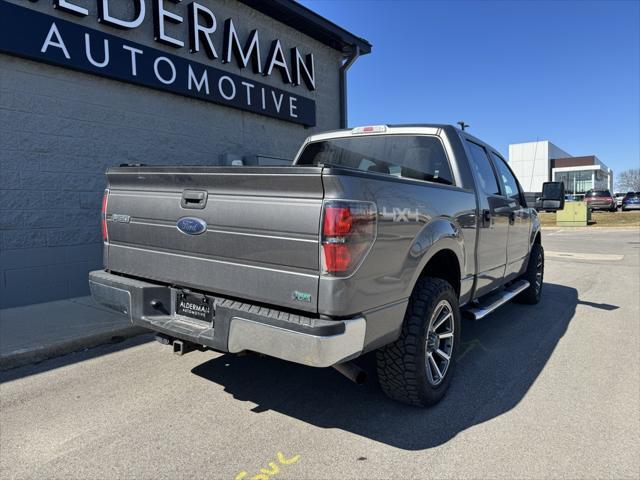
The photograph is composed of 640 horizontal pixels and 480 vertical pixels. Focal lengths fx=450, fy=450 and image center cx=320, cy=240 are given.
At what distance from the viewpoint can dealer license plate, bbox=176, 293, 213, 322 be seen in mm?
2840

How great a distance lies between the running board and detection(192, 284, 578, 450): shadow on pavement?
1.50 ft

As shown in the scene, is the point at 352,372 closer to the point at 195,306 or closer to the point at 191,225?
the point at 195,306

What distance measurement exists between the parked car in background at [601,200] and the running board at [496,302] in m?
30.2

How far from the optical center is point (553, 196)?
6043mm

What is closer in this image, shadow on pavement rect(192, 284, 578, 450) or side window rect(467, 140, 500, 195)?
shadow on pavement rect(192, 284, 578, 450)

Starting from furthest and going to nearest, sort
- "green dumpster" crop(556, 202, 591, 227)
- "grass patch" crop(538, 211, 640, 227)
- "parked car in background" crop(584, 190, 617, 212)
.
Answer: "parked car in background" crop(584, 190, 617, 212) → "green dumpster" crop(556, 202, 591, 227) → "grass patch" crop(538, 211, 640, 227)

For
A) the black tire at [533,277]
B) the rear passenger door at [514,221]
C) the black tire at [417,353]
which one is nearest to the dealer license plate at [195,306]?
the black tire at [417,353]

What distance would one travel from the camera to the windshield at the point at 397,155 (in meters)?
3.99

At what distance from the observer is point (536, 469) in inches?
99.3

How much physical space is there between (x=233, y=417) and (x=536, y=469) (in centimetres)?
188

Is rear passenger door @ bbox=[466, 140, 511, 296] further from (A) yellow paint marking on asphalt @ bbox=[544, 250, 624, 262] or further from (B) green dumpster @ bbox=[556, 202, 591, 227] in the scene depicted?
(B) green dumpster @ bbox=[556, 202, 591, 227]

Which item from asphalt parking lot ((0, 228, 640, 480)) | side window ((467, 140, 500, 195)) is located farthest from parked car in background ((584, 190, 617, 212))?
asphalt parking lot ((0, 228, 640, 480))

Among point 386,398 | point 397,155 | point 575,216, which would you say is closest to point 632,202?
point 575,216

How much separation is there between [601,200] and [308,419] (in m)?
34.4
